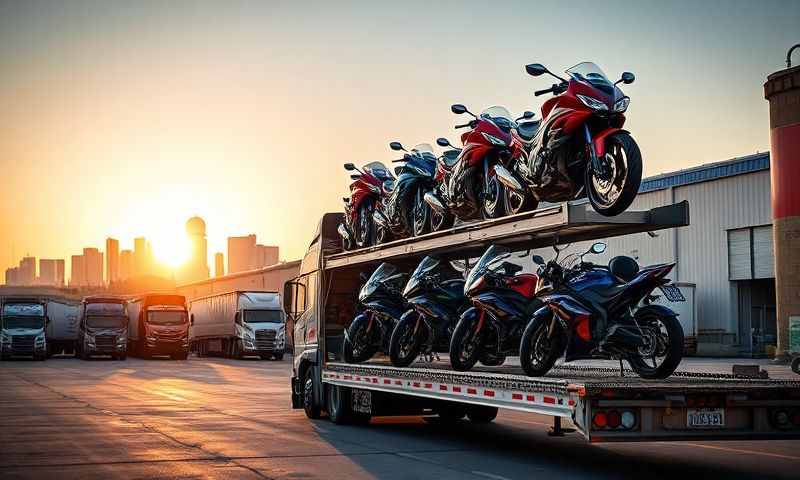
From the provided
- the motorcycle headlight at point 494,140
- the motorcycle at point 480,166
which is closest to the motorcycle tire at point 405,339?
the motorcycle at point 480,166

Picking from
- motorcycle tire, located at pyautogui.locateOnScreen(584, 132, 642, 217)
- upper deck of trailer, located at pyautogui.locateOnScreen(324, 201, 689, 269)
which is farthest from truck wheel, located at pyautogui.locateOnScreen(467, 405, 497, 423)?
motorcycle tire, located at pyautogui.locateOnScreen(584, 132, 642, 217)

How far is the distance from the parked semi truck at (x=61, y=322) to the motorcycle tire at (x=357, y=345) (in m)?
43.0

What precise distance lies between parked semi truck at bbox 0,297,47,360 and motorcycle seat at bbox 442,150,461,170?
39.1 metres

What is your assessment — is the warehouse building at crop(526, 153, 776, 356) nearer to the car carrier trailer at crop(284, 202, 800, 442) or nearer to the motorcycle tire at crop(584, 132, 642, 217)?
the car carrier trailer at crop(284, 202, 800, 442)

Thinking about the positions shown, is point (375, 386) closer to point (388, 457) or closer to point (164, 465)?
point (388, 457)

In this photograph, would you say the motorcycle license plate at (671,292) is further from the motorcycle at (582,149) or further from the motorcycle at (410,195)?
the motorcycle at (410,195)

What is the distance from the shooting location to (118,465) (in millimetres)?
11070

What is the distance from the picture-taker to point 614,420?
28.8ft

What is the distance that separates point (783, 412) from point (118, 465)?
6.77 metres

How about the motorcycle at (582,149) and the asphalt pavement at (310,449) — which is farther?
the asphalt pavement at (310,449)

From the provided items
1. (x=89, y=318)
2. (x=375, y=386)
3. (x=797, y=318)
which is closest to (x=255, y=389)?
(x=375, y=386)

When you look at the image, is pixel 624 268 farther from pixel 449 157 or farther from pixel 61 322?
pixel 61 322

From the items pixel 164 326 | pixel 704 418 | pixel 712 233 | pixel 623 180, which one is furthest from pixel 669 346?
pixel 164 326

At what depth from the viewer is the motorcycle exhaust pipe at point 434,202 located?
544 inches
